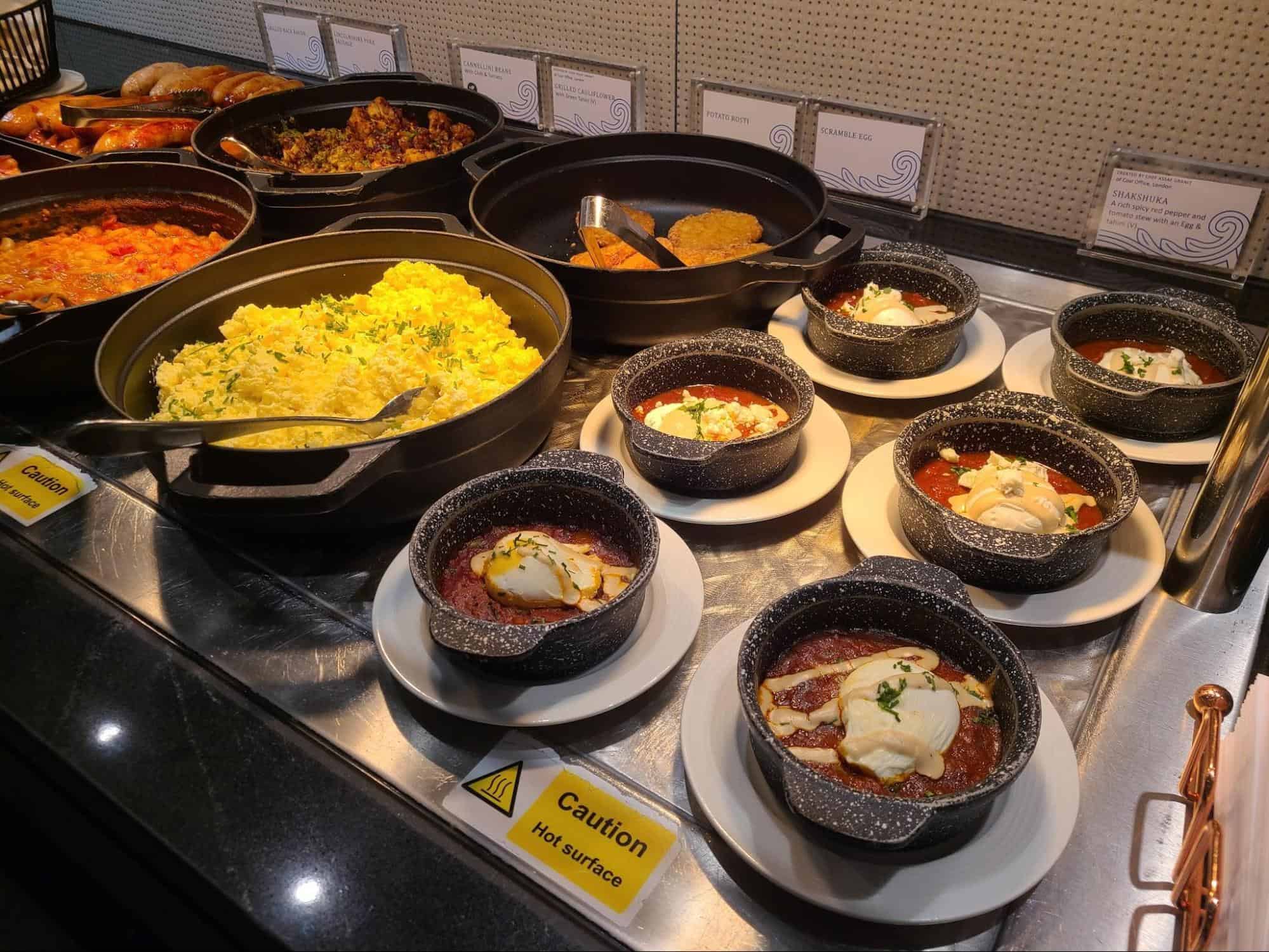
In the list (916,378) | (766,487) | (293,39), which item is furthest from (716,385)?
(293,39)

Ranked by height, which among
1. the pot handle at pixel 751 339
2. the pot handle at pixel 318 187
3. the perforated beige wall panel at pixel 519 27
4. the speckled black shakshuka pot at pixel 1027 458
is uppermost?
the perforated beige wall panel at pixel 519 27

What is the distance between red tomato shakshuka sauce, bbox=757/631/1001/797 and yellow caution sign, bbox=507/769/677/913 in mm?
201

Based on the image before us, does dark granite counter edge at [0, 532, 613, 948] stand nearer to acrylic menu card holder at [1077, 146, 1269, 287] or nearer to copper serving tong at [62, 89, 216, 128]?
copper serving tong at [62, 89, 216, 128]

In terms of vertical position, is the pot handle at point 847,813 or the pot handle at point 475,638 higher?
the pot handle at point 475,638

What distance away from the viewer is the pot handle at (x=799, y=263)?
164 centimetres

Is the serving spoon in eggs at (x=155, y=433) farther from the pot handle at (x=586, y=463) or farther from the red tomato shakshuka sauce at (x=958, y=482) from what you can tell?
the red tomato shakshuka sauce at (x=958, y=482)

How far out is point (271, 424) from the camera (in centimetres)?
125

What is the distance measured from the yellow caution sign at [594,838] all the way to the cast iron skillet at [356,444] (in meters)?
0.49

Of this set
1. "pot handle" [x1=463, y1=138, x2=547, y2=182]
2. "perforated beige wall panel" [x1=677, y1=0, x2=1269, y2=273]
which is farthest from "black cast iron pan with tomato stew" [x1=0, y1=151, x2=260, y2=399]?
"perforated beige wall panel" [x1=677, y1=0, x2=1269, y2=273]

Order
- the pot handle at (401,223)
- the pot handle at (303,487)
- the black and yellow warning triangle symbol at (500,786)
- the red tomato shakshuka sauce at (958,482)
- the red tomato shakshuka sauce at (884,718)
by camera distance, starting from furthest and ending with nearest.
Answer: the pot handle at (401,223)
the red tomato shakshuka sauce at (958,482)
the pot handle at (303,487)
the black and yellow warning triangle symbol at (500,786)
the red tomato shakshuka sauce at (884,718)

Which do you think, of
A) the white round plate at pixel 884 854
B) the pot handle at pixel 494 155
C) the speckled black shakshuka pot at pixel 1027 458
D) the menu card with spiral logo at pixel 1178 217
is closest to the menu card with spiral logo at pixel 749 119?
the pot handle at pixel 494 155

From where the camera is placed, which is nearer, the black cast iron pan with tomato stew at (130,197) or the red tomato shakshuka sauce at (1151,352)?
the red tomato shakshuka sauce at (1151,352)

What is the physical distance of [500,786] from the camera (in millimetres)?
1085

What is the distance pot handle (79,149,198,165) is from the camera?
6.87 feet
